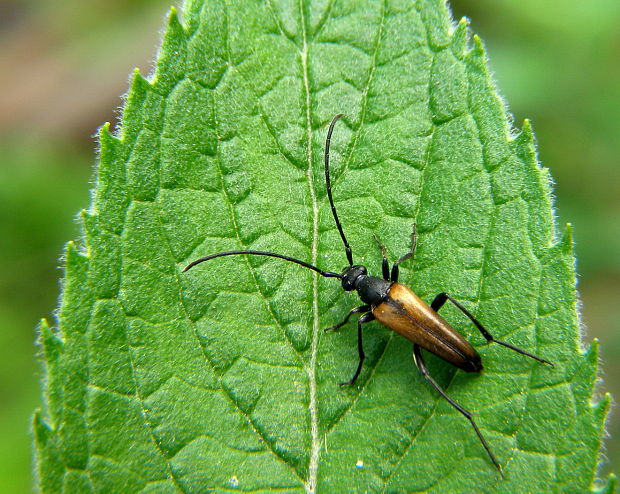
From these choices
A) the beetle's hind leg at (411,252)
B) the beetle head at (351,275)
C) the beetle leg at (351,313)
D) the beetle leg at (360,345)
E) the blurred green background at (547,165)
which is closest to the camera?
the beetle leg at (360,345)

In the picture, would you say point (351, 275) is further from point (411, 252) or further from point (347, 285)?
point (411, 252)

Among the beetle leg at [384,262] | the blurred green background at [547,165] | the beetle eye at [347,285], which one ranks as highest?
the blurred green background at [547,165]

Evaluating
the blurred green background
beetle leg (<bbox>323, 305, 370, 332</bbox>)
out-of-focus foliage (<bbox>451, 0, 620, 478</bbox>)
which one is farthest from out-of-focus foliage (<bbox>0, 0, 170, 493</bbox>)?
out-of-focus foliage (<bbox>451, 0, 620, 478</bbox>)

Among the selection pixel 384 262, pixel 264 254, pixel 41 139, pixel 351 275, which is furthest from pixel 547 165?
pixel 41 139

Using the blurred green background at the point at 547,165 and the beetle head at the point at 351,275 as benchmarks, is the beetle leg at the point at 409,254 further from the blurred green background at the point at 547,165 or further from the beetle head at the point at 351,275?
the blurred green background at the point at 547,165

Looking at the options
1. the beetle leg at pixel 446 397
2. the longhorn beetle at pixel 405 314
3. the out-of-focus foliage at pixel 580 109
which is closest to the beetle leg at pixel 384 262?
the longhorn beetle at pixel 405 314

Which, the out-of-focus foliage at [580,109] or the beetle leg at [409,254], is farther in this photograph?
the out-of-focus foliage at [580,109]

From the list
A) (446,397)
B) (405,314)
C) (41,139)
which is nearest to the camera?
(446,397)

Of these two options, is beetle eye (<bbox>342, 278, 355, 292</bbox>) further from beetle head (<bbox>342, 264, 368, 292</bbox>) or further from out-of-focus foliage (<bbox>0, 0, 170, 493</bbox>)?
out-of-focus foliage (<bbox>0, 0, 170, 493</bbox>)
